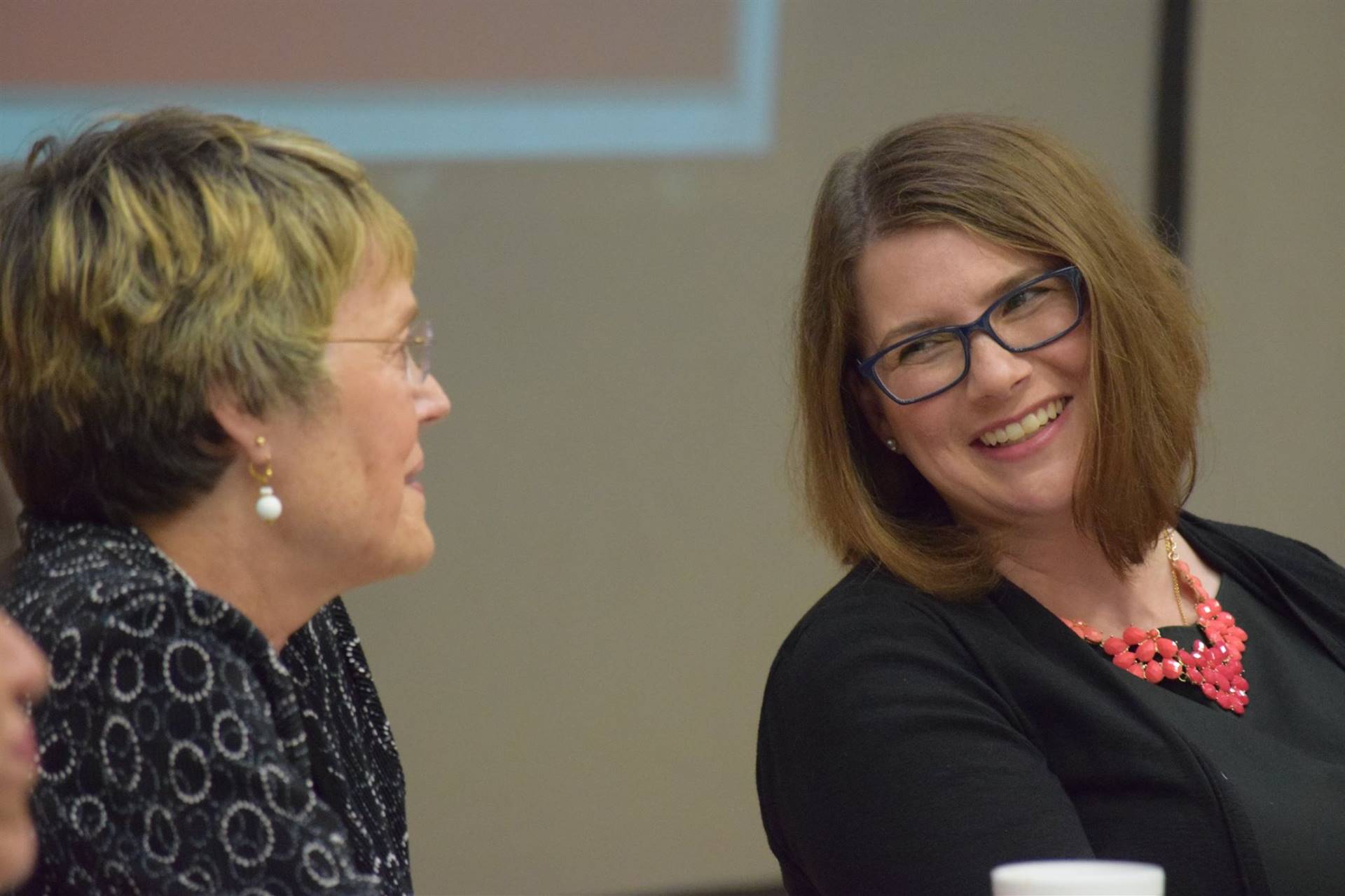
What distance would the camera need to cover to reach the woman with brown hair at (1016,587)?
1.53 meters

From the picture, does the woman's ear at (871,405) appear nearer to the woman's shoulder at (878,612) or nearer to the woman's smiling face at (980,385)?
the woman's smiling face at (980,385)

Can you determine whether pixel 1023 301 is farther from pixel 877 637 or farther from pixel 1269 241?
pixel 1269 241

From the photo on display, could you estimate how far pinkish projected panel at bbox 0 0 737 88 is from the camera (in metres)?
3.16

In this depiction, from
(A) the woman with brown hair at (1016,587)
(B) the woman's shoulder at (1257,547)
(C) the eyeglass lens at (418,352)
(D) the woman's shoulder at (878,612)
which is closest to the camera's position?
(C) the eyeglass lens at (418,352)

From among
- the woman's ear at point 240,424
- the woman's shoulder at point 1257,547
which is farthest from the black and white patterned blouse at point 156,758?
the woman's shoulder at point 1257,547

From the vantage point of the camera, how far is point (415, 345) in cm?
144

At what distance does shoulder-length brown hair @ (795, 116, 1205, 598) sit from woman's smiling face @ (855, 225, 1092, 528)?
0.02 meters

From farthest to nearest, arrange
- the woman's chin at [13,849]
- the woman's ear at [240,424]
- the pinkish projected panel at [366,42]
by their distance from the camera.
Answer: the pinkish projected panel at [366,42] < the woman's ear at [240,424] < the woman's chin at [13,849]

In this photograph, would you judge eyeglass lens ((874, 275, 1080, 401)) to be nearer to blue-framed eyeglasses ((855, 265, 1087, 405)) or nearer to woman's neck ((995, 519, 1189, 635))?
blue-framed eyeglasses ((855, 265, 1087, 405))

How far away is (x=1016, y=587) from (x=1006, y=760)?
28 cm

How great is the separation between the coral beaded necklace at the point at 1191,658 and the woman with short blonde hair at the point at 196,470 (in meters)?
0.82

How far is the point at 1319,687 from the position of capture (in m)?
1.78

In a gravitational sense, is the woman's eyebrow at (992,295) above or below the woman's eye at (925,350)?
above

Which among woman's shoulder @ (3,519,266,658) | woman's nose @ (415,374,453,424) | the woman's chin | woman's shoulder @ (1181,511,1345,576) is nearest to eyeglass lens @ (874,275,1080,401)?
woman's shoulder @ (1181,511,1345,576)
